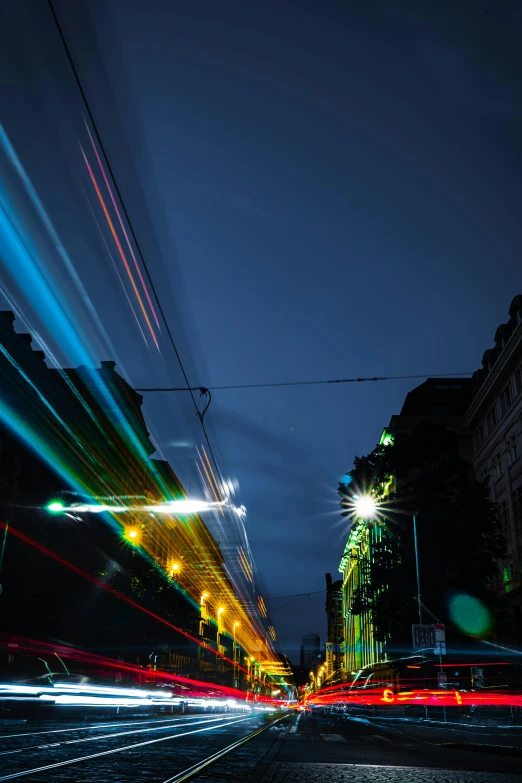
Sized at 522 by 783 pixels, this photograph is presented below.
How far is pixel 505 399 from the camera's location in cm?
5159

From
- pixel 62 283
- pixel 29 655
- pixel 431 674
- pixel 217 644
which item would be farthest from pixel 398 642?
pixel 217 644

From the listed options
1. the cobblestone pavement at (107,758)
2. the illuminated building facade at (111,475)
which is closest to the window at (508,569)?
the illuminated building facade at (111,475)

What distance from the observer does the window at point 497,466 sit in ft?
173

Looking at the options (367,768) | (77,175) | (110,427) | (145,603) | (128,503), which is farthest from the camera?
(110,427)

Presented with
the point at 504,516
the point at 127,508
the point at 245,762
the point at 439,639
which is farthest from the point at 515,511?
the point at 245,762

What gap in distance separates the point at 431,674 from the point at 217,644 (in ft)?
220

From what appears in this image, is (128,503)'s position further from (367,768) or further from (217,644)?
(217,644)

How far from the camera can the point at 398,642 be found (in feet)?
118

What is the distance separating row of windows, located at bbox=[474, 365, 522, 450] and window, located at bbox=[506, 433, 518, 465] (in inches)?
98.3

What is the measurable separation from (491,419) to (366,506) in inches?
937

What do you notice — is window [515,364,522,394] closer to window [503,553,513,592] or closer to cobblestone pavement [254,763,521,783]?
window [503,553,513,592]

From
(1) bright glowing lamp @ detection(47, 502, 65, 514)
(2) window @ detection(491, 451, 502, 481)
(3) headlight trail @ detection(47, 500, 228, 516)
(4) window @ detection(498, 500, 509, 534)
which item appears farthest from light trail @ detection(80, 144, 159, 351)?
(2) window @ detection(491, 451, 502, 481)

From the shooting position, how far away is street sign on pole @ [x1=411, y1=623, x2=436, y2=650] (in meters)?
28.4

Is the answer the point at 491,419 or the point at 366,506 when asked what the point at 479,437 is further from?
the point at 366,506
